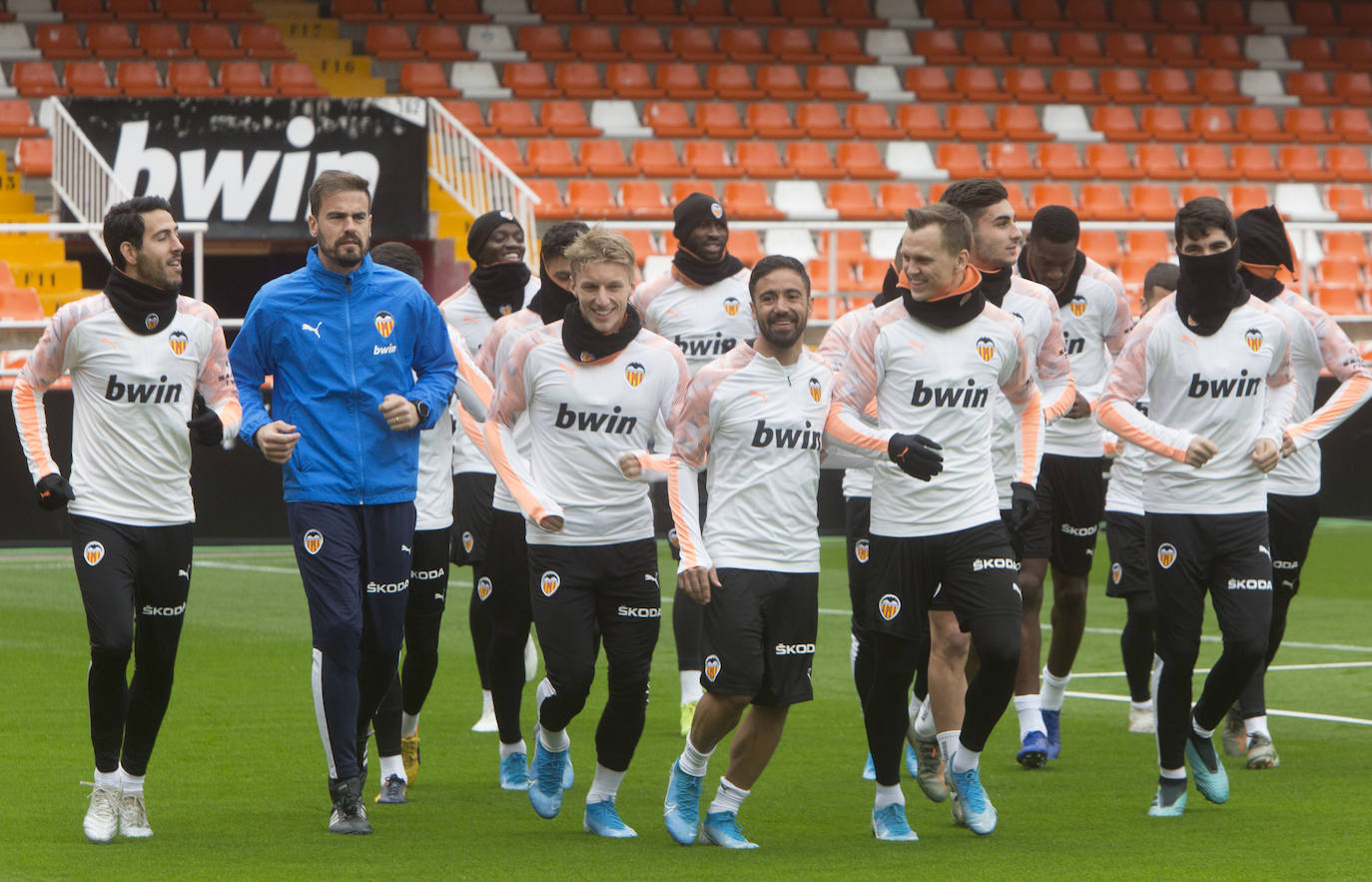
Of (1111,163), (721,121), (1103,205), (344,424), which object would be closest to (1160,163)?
(1111,163)

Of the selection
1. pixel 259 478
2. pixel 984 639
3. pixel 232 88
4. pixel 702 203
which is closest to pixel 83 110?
pixel 232 88

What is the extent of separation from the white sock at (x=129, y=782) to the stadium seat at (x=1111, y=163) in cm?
1907

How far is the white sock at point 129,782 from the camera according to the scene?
20.7 ft

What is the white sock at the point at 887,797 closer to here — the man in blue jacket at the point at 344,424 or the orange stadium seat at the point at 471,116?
the man in blue jacket at the point at 344,424

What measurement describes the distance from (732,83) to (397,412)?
18.4 meters

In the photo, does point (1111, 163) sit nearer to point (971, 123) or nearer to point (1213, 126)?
point (971, 123)

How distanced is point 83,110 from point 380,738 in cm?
1295

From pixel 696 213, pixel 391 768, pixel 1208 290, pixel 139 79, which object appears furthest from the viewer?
pixel 139 79

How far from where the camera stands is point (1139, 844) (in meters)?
6.14

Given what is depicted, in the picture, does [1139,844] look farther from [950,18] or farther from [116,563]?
[950,18]

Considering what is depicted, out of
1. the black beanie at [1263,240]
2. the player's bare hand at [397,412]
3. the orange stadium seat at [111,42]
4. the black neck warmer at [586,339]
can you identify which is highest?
the orange stadium seat at [111,42]

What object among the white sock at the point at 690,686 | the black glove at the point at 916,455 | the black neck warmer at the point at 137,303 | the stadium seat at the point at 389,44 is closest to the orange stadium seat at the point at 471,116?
the stadium seat at the point at 389,44

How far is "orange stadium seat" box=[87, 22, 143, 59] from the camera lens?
869 inches

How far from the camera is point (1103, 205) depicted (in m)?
23.0
